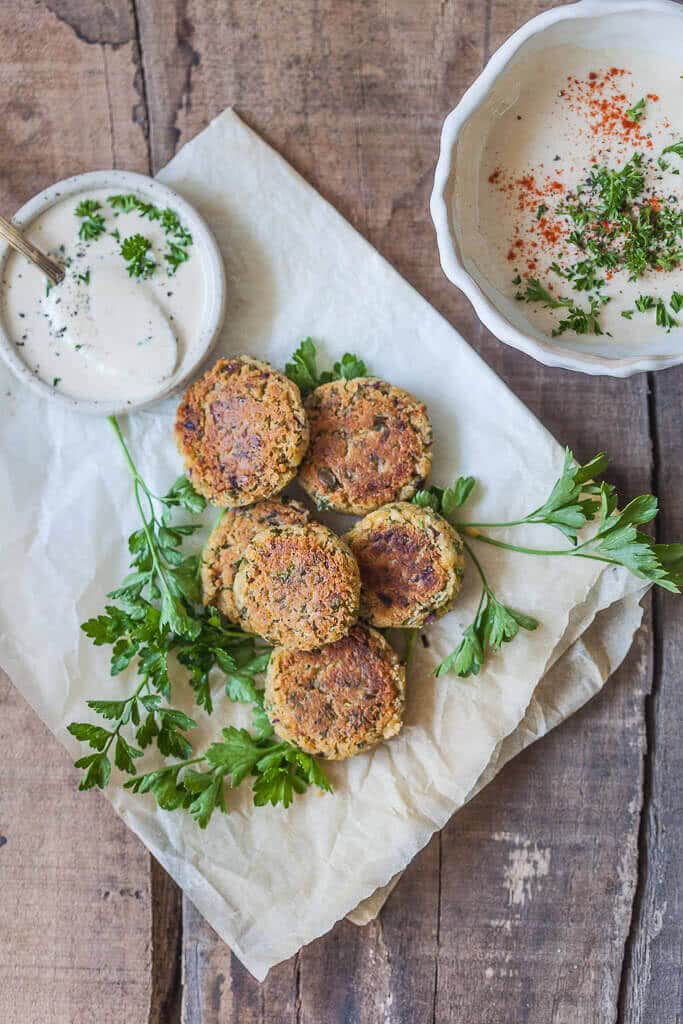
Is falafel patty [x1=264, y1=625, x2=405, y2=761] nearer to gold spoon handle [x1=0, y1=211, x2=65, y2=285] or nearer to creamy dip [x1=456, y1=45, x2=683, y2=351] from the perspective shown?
creamy dip [x1=456, y1=45, x2=683, y2=351]

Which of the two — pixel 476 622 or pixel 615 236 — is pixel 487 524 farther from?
pixel 615 236

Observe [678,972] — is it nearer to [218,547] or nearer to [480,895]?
[480,895]

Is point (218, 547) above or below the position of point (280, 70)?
below

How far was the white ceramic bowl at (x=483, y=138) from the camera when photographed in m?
2.09

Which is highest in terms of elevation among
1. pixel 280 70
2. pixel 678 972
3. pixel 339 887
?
Answer: pixel 280 70

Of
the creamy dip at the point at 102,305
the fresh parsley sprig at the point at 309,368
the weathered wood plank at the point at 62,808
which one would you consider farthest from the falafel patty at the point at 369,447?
the weathered wood plank at the point at 62,808

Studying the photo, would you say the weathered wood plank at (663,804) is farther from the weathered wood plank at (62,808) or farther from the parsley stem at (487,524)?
the weathered wood plank at (62,808)

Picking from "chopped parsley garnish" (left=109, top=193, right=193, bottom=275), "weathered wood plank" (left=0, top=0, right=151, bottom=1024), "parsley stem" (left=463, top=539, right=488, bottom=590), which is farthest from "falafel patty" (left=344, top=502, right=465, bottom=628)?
"weathered wood plank" (left=0, top=0, right=151, bottom=1024)

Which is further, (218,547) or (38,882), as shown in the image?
(38,882)

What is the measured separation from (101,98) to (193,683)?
1.61m

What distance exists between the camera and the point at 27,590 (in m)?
2.47

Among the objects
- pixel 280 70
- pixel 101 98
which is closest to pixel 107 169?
pixel 101 98

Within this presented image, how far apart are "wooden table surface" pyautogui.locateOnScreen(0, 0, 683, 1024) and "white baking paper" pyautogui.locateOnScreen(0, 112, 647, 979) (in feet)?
0.40

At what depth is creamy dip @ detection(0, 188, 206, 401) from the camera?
236cm
